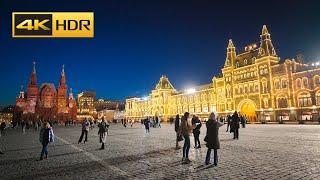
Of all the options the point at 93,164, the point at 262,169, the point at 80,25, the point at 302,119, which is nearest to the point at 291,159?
the point at 262,169

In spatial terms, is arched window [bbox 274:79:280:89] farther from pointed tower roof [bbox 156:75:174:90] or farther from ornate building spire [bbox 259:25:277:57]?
pointed tower roof [bbox 156:75:174:90]

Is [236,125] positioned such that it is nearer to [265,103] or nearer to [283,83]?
[283,83]

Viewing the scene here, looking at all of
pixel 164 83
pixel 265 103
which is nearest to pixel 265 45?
pixel 265 103

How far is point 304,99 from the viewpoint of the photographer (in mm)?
57312

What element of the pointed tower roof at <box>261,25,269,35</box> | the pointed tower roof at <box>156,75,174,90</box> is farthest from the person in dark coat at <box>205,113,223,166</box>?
the pointed tower roof at <box>156,75,174,90</box>

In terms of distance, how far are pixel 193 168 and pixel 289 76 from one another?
5750 centimetres

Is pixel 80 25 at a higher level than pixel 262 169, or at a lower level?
higher

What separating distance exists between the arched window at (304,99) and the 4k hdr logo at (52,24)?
52243mm

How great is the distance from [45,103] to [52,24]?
128366 millimetres

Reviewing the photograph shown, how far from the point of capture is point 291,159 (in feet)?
36.3

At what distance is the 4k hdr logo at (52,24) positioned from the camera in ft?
49.0

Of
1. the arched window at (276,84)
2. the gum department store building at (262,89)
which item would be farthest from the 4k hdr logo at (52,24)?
the arched window at (276,84)

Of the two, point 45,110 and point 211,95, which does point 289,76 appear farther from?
point 45,110

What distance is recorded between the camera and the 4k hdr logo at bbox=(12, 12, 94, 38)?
14922 millimetres
